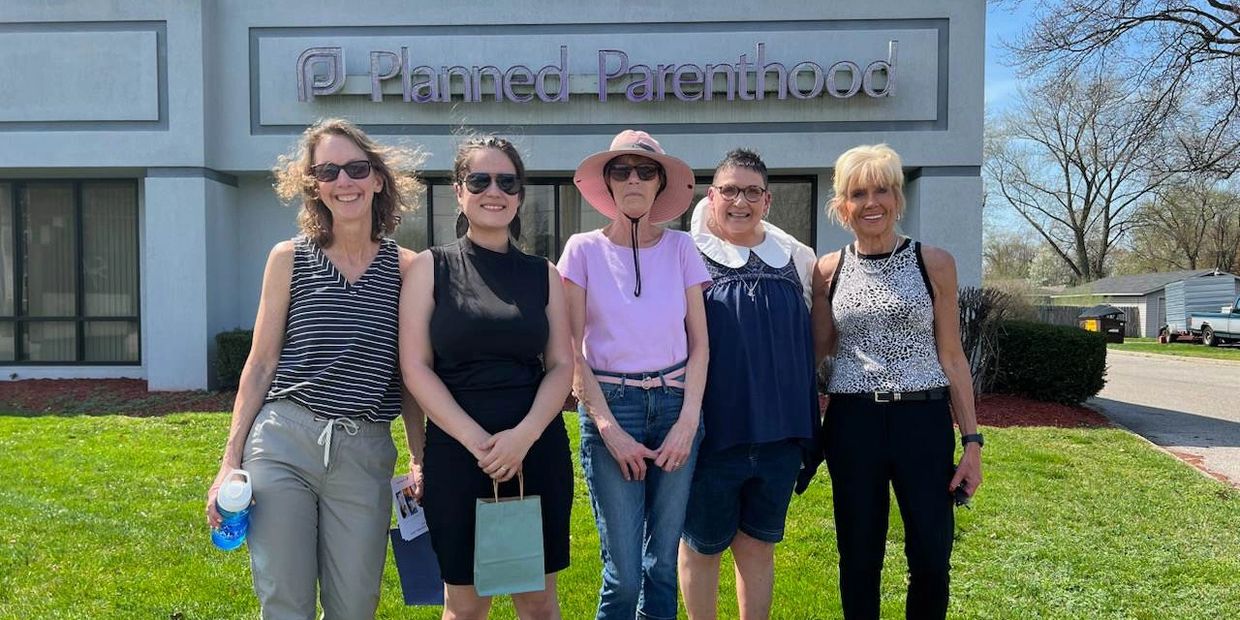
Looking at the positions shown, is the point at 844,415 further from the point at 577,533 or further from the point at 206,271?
the point at 206,271

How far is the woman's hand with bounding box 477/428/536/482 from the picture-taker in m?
2.38

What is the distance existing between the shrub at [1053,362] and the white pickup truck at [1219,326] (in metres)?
22.6

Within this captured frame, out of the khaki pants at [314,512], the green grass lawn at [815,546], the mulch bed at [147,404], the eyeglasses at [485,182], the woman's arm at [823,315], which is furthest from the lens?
the mulch bed at [147,404]

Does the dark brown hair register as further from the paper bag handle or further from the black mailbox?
the black mailbox

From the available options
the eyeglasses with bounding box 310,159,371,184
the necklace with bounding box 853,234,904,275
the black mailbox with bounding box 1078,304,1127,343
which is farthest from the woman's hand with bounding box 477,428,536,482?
the black mailbox with bounding box 1078,304,1127,343

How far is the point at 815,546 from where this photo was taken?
15.6 feet

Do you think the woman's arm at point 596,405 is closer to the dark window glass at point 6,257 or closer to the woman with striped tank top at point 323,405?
the woman with striped tank top at point 323,405

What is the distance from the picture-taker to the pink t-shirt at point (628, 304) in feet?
8.79

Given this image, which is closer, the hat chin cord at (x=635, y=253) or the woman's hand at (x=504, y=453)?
the woman's hand at (x=504, y=453)

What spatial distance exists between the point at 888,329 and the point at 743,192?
2.42 feet

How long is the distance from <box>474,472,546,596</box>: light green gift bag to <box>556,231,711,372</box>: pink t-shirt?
0.55 metres

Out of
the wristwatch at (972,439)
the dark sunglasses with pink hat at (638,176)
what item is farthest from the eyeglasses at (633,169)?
the wristwatch at (972,439)

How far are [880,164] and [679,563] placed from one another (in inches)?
68.6

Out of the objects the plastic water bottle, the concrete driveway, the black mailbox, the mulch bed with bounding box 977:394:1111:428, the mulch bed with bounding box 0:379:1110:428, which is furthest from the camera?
the black mailbox
